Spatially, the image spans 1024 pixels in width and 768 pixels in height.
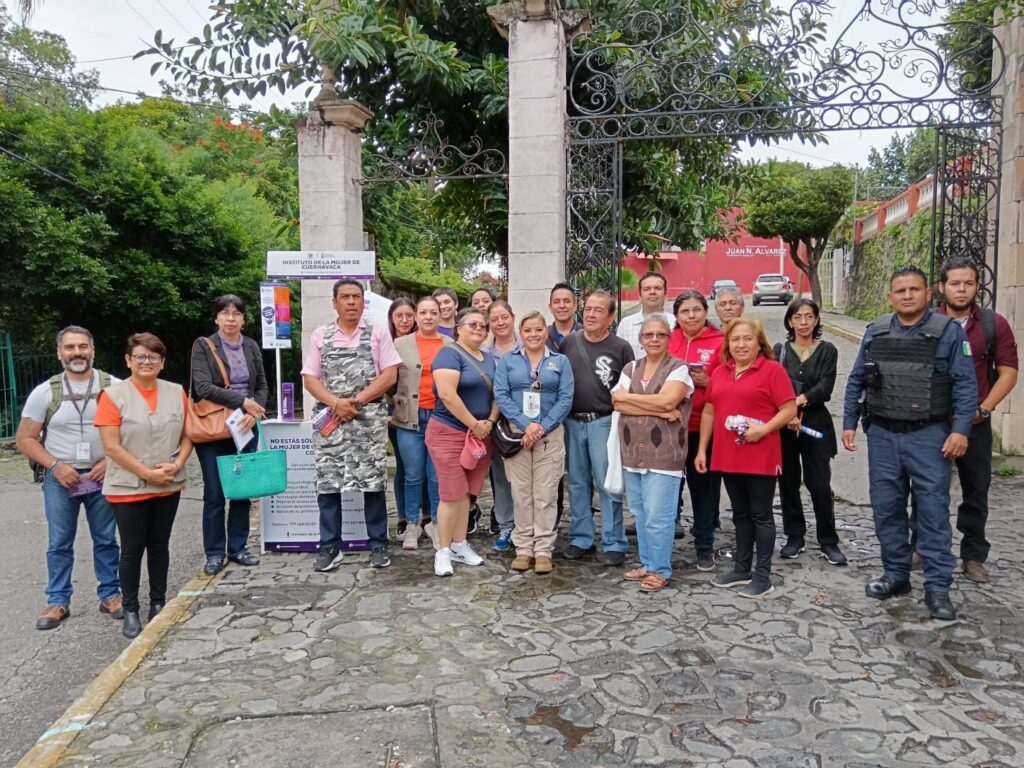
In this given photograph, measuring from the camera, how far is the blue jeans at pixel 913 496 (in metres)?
4.38

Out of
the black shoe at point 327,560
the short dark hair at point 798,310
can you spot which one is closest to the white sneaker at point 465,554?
the black shoe at point 327,560

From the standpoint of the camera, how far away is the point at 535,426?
5.04m

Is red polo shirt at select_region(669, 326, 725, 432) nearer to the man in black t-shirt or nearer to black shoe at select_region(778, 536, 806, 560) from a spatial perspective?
the man in black t-shirt

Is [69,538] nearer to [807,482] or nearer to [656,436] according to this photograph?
[656,436]

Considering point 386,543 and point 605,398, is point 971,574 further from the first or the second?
point 386,543

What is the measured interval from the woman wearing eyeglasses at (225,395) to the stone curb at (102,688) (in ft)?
1.58

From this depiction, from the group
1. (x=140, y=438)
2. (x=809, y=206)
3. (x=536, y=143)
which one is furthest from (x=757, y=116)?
(x=809, y=206)

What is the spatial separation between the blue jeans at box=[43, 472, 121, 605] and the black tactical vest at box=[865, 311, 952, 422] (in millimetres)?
4765

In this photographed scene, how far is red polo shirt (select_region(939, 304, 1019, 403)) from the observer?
4.72m

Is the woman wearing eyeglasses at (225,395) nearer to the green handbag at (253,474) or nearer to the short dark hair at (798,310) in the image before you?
the green handbag at (253,474)

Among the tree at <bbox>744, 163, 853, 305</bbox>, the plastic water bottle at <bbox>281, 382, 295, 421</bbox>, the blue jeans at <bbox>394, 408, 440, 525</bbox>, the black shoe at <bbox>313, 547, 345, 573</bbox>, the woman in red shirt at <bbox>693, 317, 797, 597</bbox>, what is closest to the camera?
the woman in red shirt at <bbox>693, 317, 797, 597</bbox>

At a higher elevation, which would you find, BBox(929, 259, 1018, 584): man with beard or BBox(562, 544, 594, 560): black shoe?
BBox(929, 259, 1018, 584): man with beard

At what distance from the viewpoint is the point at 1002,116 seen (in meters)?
7.52

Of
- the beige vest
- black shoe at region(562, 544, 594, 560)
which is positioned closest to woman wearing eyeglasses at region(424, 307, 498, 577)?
black shoe at region(562, 544, 594, 560)
